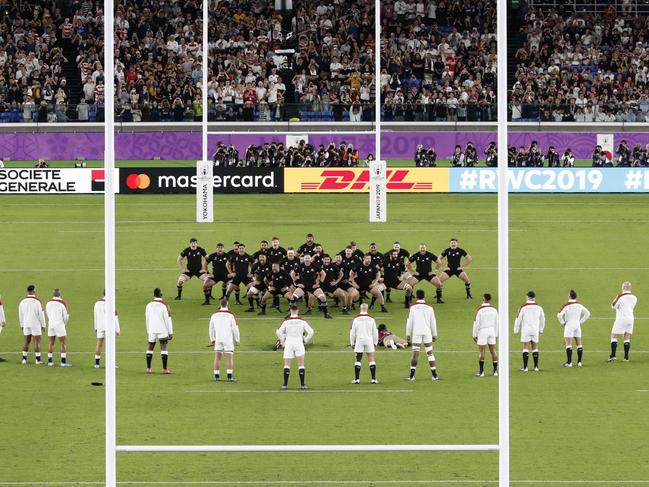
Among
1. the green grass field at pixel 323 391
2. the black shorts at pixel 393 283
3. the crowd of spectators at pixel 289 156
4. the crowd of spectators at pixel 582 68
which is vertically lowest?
the green grass field at pixel 323 391

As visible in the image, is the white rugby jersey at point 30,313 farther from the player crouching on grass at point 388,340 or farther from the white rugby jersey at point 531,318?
the white rugby jersey at point 531,318

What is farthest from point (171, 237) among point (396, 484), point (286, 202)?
point (396, 484)

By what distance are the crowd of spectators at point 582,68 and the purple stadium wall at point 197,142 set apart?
1168mm

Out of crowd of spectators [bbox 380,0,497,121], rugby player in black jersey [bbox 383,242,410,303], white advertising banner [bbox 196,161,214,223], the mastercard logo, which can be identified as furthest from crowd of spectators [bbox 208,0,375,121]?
rugby player in black jersey [bbox 383,242,410,303]

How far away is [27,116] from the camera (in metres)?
55.8

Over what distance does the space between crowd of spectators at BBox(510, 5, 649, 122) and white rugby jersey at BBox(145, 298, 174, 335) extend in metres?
33.3

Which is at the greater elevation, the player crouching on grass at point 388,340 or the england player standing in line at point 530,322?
the england player standing in line at point 530,322

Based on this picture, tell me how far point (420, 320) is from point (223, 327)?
345 centimetres

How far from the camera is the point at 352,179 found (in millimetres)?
49844

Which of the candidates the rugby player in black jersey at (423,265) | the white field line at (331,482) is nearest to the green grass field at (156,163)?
the rugby player in black jersey at (423,265)

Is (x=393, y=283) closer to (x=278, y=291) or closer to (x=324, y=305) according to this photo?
(x=324, y=305)

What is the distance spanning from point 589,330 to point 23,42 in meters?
35.9

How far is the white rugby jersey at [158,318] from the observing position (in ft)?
84.1

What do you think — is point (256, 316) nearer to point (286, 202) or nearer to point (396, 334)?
point (396, 334)
